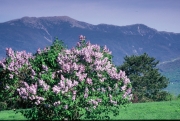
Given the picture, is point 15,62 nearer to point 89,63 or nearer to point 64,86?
point 64,86

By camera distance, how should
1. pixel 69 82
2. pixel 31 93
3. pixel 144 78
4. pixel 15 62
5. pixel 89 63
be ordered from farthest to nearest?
1. pixel 144 78
2. pixel 15 62
3. pixel 89 63
4. pixel 31 93
5. pixel 69 82

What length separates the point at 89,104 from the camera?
14.1 m

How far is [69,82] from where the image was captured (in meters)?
13.2

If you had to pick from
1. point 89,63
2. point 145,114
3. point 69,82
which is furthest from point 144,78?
point 69,82

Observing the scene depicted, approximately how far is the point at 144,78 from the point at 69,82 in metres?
66.6

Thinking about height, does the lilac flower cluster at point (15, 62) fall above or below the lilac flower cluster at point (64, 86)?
above

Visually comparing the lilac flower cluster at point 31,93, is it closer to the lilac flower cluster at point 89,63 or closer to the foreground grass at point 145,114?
the lilac flower cluster at point 89,63

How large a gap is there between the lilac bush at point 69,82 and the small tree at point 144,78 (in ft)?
195

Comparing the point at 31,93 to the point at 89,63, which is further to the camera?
the point at 89,63

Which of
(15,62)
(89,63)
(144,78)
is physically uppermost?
(144,78)

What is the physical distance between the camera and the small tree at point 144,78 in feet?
251

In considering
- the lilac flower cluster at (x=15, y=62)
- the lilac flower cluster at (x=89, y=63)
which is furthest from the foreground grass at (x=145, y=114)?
the lilac flower cluster at (x=89, y=63)

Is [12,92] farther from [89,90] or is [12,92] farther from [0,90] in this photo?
[89,90]

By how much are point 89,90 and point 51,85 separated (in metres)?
2.04
